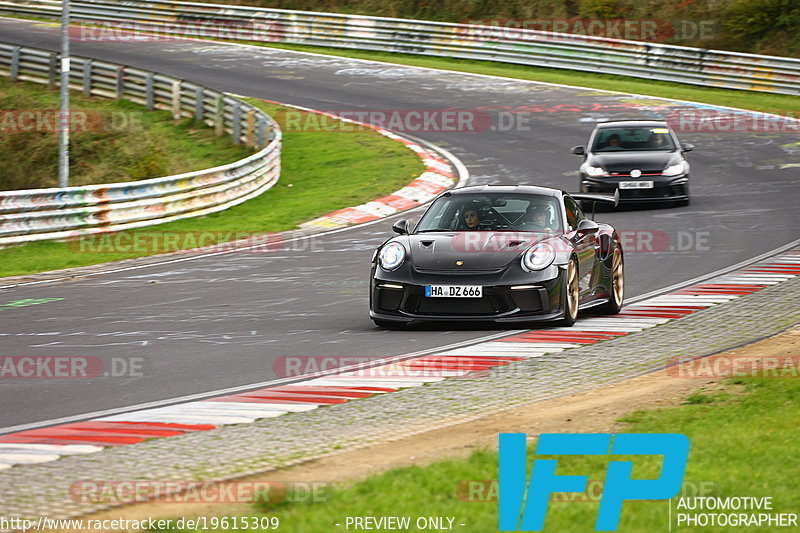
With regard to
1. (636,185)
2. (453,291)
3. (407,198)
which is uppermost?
(453,291)

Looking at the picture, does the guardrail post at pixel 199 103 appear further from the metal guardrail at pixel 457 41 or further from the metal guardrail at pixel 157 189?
the metal guardrail at pixel 457 41

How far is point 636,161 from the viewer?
22438 mm

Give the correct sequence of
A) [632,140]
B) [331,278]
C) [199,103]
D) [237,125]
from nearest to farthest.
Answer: [331,278]
[632,140]
[237,125]
[199,103]

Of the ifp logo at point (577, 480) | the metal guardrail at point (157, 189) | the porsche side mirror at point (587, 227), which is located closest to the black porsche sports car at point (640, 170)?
the metal guardrail at point (157, 189)

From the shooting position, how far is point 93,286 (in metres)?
16.1

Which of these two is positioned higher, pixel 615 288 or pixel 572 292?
pixel 572 292

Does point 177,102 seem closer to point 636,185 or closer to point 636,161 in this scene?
point 636,161

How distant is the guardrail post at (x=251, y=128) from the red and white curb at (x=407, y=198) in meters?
3.84

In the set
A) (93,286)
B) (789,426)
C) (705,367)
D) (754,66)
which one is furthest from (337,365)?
(754,66)

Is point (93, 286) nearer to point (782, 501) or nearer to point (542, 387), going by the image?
point (542, 387)

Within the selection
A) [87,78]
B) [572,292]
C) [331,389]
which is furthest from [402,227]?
[87,78]

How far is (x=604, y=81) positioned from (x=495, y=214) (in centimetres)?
2873

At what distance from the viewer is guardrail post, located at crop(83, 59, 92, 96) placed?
1481 inches

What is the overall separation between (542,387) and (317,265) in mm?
8598
